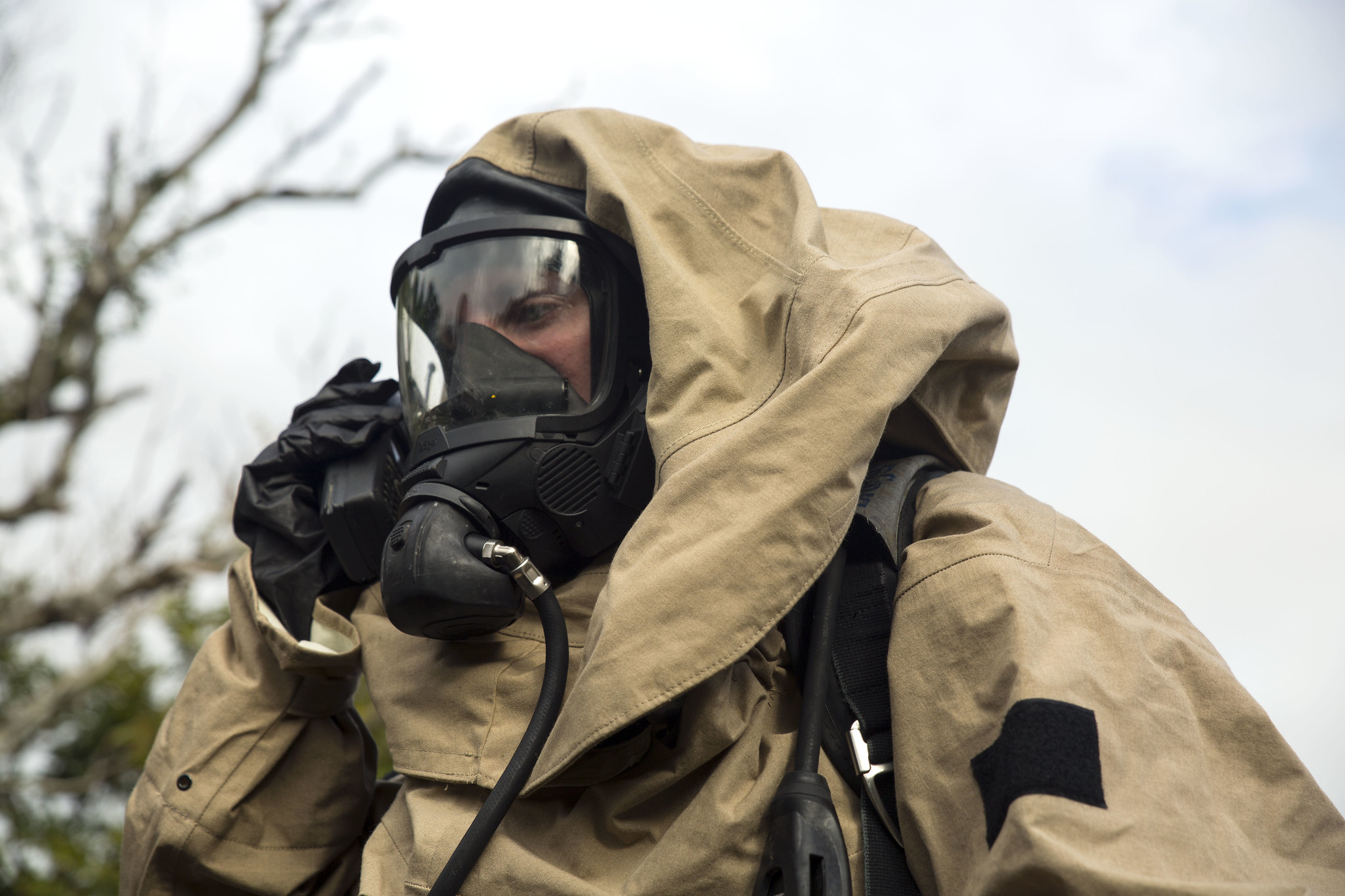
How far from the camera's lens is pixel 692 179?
1684 mm

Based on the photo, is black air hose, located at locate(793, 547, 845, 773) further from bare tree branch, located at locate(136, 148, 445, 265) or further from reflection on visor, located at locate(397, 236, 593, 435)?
bare tree branch, located at locate(136, 148, 445, 265)

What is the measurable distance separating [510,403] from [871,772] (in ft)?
2.67

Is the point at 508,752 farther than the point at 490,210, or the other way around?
the point at 490,210

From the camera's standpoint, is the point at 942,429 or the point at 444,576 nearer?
the point at 444,576

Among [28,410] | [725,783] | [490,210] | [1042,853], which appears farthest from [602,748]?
[28,410]

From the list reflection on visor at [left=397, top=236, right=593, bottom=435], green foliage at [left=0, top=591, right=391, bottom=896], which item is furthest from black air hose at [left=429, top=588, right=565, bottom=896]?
green foliage at [left=0, top=591, right=391, bottom=896]

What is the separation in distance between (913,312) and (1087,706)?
0.56 metres

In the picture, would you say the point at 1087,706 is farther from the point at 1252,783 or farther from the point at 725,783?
the point at 725,783

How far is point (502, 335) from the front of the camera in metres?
1.66

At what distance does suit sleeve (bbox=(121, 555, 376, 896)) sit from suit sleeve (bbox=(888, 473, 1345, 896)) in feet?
3.52

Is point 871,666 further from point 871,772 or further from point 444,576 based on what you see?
point 444,576

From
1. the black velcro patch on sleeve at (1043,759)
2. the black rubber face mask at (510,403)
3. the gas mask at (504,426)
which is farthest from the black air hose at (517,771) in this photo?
the black velcro patch on sleeve at (1043,759)

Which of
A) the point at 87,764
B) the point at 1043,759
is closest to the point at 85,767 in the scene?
the point at 87,764

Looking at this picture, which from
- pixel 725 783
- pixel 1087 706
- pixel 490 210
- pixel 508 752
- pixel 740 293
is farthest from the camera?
pixel 490 210
